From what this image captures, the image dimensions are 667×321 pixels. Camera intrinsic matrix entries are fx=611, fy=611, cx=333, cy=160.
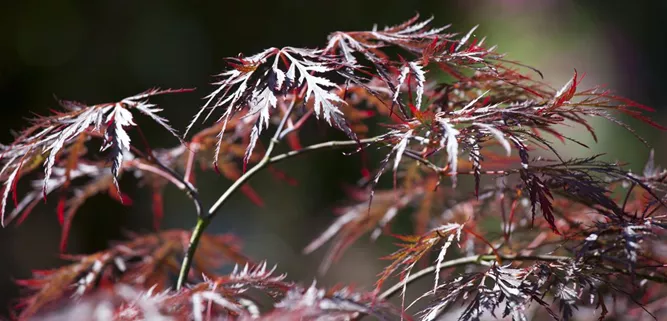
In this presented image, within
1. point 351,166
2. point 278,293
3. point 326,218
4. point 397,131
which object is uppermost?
point 397,131

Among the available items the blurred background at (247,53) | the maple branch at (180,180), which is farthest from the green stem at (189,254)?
the blurred background at (247,53)

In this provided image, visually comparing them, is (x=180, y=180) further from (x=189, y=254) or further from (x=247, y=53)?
(x=247, y=53)

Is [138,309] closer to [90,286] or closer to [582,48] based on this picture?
[90,286]

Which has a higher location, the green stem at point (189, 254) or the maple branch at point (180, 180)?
the maple branch at point (180, 180)

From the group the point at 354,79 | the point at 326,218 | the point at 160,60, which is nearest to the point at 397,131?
the point at 354,79

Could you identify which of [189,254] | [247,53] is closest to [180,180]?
[189,254]

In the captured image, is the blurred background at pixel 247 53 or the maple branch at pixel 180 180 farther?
the blurred background at pixel 247 53

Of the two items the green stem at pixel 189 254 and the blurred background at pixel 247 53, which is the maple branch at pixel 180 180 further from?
the blurred background at pixel 247 53

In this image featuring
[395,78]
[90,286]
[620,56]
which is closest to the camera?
[395,78]

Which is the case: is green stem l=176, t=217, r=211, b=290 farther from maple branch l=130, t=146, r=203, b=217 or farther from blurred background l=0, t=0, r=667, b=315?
blurred background l=0, t=0, r=667, b=315
